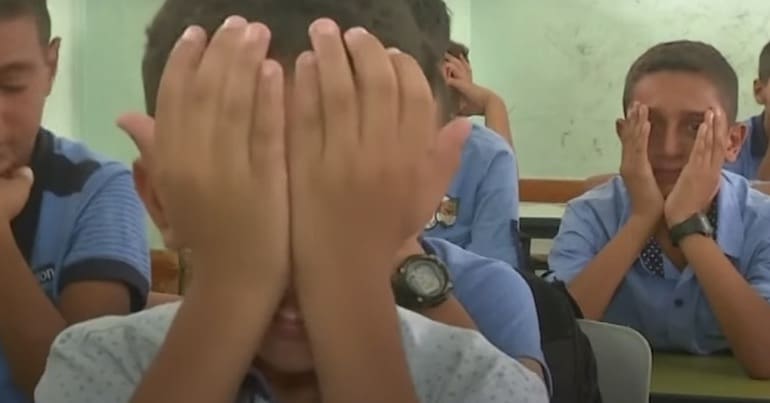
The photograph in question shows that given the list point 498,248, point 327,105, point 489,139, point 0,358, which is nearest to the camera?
point 327,105

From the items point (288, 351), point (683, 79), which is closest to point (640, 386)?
point (288, 351)

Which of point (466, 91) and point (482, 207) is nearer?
point (482, 207)

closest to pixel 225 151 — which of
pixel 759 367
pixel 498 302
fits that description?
pixel 498 302

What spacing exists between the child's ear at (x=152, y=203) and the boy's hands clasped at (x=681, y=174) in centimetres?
141

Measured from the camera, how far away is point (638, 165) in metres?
2.11

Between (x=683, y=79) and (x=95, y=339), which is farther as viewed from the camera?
(x=683, y=79)

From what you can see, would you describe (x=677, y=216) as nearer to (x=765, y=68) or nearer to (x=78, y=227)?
(x=78, y=227)

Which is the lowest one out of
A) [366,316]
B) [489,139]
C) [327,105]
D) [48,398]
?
[489,139]

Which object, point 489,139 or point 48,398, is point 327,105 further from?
point 489,139

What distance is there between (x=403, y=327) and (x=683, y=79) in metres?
1.34

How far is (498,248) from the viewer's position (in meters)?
2.02

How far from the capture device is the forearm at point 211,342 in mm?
771

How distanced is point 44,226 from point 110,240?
0.09 meters

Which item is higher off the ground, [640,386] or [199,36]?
[199,36]
